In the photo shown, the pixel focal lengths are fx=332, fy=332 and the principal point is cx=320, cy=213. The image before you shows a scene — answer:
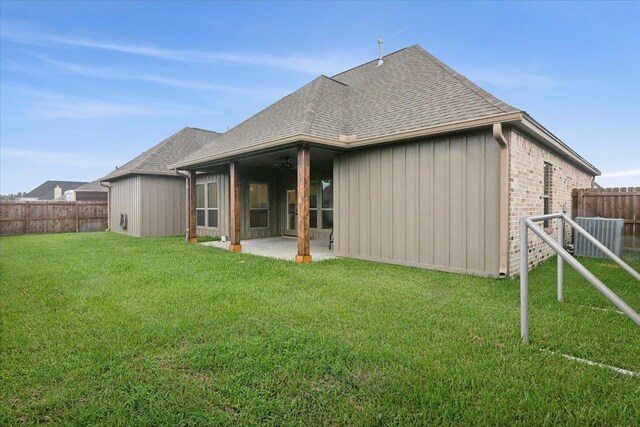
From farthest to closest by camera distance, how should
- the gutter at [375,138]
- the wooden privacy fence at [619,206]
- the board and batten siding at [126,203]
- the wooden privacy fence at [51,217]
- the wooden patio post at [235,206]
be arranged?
the wooden privacy fence at [51,217]
the board and batten siding at [126,203]
the wooden privacy fence at [619,206]
the wooden patio post at [235,206]
the gutter at [375,138]

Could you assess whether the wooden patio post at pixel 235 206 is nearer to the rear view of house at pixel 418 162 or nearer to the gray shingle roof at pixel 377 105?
the rear view of house at pixel 418 162

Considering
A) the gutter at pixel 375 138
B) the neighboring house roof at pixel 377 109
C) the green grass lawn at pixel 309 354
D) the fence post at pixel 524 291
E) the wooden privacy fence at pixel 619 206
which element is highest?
the neighboring house roof at pixel 377 109

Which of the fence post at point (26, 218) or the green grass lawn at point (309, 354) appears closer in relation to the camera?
the green grass lawn at point (309, 354)

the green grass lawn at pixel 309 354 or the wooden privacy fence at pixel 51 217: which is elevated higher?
the wooden privacy fence at pixel 51 217

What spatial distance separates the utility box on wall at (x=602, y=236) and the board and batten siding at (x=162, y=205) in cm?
1335

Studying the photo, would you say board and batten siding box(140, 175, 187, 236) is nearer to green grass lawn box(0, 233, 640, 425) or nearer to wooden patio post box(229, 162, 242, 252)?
wooden patio post box(229, 162, 242, 252)

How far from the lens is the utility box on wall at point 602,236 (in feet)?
24.8

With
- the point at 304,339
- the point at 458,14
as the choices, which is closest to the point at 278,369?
the point at 304,339

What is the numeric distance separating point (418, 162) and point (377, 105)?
8.03ft

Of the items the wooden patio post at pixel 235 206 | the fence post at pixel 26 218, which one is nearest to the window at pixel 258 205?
the wooden patio post at pixel 235 206

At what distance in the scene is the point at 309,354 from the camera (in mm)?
2564

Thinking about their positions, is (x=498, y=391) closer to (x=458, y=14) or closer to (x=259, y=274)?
(x=259, y=274)

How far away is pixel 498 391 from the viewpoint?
209 cm

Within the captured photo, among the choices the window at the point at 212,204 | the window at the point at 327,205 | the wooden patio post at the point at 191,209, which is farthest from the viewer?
the window at the point at 212,204
